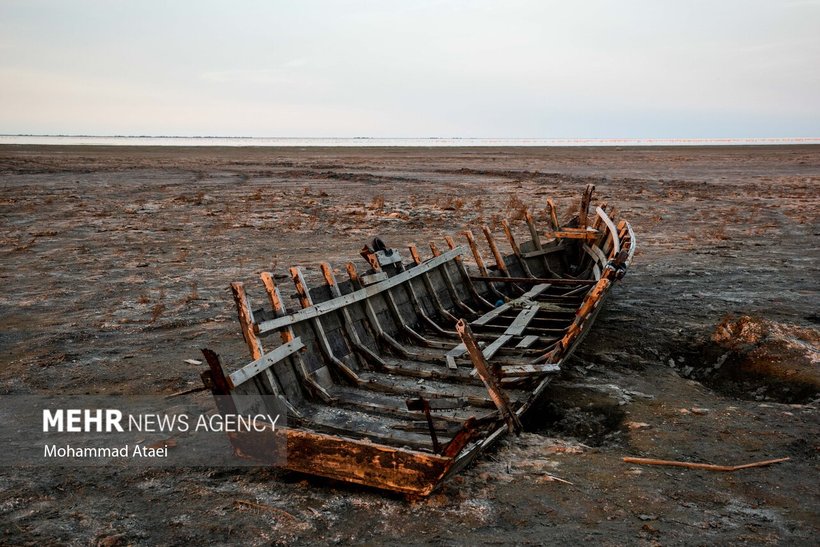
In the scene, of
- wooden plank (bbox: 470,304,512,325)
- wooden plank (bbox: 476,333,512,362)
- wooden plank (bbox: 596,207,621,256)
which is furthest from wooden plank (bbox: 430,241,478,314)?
wooden plank (bbox: 596,207,621,256)

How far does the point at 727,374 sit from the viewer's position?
767cm

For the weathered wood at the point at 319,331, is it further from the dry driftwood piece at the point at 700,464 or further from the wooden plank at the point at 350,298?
the dry driftwood piece at the point at 700,464

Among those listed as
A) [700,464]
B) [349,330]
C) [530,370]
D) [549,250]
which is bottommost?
[700,464]

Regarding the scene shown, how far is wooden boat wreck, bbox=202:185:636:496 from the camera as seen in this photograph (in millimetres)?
4566

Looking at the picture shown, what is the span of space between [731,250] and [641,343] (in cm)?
762

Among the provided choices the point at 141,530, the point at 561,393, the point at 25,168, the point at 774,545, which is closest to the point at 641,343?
the point at 561,393

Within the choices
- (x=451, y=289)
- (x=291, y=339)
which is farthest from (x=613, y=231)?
(x=291, y=339)

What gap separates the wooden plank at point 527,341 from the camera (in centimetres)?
760

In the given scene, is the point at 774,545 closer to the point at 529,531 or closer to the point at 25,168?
the point at 529,531

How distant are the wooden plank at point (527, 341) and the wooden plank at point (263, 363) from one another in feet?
9.25

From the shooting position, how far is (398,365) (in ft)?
22.1

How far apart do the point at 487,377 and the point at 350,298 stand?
1990 millimetres

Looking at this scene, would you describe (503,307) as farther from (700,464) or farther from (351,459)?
(351,459)

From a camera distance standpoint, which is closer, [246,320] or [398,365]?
[246,320]
